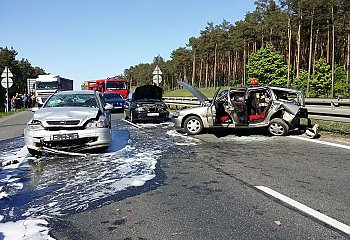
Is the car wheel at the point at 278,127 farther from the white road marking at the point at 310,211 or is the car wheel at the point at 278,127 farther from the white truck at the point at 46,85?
the white truck at the point at 46,85

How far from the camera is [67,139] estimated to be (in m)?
8.00

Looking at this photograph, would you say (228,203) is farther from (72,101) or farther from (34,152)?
(72,101)

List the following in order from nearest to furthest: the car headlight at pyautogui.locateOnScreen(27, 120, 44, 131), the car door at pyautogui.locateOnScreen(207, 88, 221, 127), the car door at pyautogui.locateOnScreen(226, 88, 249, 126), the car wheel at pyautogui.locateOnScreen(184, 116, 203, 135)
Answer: the car headlight at pyautogui.locateOnScreen(27, 120, 44, 131) → the car door at pyautogui.locateOnScreen(226, 88, 249, 126) → the car door at pyautogui.locateOnScreen(207, 88, 221, 127) → the car wheel at pyautogui.locateOnScreen(184, 116, 203, 135)

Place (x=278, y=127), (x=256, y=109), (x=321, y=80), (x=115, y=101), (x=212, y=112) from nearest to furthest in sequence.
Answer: (x=278, y=127)
(x=256, y=109)
(x=212, y=112)
(x=115, y=101)
(x=321, y=80)

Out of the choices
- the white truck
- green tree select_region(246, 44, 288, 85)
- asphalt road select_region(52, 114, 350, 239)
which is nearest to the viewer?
asphalt road select_region(52, 114, 350, 239)

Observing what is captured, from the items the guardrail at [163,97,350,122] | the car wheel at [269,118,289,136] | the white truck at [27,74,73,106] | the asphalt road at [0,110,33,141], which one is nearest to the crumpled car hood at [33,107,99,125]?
the asphalt road at [0,110,33,141]

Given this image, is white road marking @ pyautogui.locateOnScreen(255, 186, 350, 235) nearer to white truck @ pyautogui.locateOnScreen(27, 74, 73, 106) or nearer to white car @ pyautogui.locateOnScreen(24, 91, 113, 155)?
white car @ pyautogui.locateOnScreen(24, 91, 113, 155)

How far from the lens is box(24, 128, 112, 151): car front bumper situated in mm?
7984

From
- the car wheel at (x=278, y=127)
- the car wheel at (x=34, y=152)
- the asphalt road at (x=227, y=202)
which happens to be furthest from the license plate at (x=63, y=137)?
the car wheel at (x=278, y=127)

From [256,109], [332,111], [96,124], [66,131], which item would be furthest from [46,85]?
[332,111]

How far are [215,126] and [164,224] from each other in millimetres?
7934

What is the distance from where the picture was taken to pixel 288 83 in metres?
53.5

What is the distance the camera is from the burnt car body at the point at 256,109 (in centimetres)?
1103

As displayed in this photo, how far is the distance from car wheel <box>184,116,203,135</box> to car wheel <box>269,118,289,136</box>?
2295 mm
